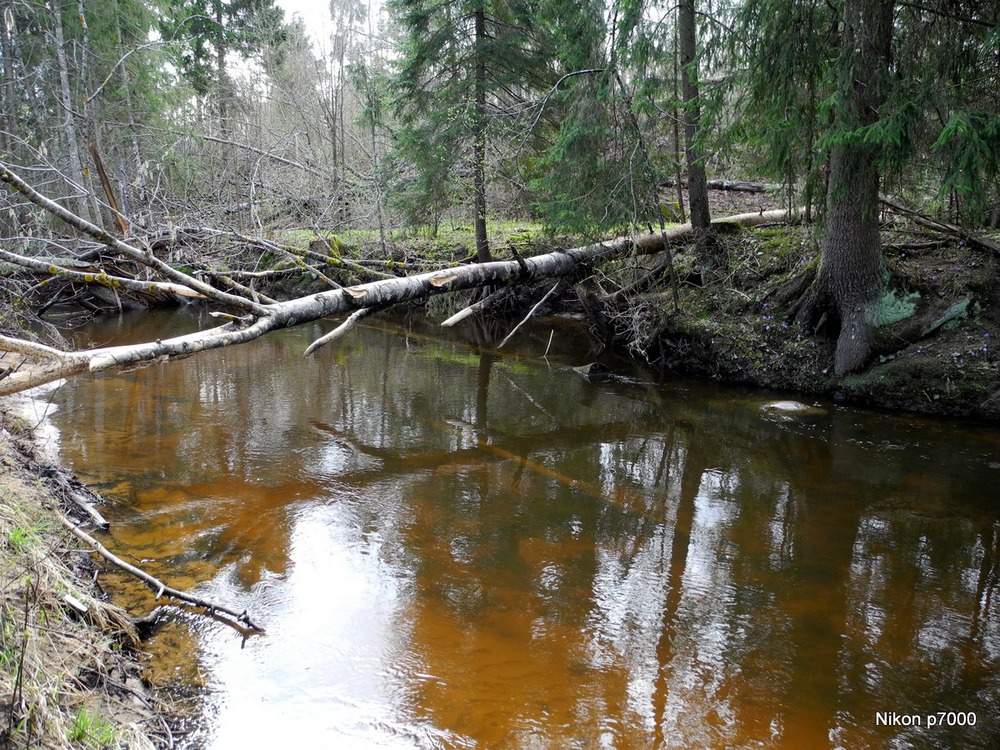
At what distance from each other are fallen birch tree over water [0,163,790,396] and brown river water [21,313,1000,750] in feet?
5.02

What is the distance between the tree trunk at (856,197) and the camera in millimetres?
7688

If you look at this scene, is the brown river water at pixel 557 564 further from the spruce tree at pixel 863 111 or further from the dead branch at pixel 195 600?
the spruce tree at pixel 863 111

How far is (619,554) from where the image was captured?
5.46 meters

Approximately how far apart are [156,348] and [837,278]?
28.0 feet

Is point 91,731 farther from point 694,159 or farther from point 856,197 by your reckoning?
point 694,159

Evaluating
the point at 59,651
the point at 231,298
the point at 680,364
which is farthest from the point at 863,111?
the point at 59,651

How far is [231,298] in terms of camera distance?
629cm

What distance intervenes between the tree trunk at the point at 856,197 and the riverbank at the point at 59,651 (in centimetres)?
815

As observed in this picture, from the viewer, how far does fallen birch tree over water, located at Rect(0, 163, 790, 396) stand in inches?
187

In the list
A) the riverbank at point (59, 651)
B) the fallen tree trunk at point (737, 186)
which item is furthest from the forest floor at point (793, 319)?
the riverbank at point (59, 651)

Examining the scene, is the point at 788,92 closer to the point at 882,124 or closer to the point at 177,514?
→ the point at 882,124

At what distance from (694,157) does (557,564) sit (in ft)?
27.6

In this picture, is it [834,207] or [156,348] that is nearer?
[156,348]

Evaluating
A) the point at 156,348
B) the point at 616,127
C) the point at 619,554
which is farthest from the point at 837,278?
the point at 156,348
